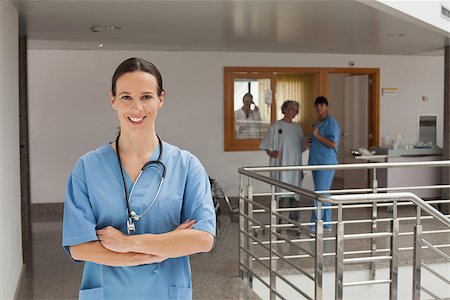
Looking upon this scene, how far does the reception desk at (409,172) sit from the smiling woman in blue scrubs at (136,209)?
261 inches

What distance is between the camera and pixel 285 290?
5152 millimetres

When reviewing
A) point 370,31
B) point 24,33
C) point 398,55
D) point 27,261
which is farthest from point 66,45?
point 398,55

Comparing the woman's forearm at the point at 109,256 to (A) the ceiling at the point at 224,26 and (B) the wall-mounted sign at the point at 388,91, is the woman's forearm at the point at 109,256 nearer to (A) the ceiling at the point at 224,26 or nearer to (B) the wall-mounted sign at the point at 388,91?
(A) the ceiling at the point at 224,26

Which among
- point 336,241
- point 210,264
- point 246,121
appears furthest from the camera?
point 246,121

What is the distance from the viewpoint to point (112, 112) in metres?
8.34

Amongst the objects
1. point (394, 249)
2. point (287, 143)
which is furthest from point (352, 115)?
point (394, 249)

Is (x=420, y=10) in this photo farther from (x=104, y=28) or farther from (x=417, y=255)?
(x=104, y=28)

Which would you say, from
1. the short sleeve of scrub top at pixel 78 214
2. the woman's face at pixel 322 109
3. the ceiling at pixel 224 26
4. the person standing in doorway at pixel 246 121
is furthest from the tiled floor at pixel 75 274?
the short sleeve of scrub top at pixel 78 214

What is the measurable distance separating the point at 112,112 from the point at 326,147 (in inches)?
125

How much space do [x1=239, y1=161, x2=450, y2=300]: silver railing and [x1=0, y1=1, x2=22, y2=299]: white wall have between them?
1.58 meters

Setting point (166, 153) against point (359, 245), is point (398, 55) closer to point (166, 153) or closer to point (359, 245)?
point (359, 245)

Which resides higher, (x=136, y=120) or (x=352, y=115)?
(x=352, y=115)

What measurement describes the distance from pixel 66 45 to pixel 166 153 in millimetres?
6392


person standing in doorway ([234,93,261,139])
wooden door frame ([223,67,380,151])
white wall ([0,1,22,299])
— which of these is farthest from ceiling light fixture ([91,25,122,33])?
person standing in doorway ([234,93,261,139])
